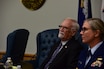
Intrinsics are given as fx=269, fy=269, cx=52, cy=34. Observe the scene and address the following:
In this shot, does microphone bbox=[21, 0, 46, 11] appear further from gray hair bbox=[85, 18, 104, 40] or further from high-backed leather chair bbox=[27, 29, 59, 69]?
gray hair bbox=[85, 18, 104, 40]

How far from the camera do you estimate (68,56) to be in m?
3.20

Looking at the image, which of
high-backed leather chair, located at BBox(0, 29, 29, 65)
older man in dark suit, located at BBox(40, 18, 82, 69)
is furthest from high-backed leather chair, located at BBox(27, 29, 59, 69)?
older man in dark suit, located at BBox(40, 18, 82, 69)

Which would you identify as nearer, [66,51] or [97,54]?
[97,54]

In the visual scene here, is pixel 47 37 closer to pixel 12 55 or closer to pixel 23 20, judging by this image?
pixel 12 55

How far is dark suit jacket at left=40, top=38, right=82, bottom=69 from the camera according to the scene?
3118 mm

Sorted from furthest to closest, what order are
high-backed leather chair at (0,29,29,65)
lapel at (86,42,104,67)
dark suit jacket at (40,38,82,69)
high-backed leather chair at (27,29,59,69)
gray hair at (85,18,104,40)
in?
high-backed leather chair at (27,29,59,69) → high-backed leather chair at (0,29,29,65) → dark suit jacket at (40,38,82,69) → gray hair at (85,18,104,40) → lapel at (86,42,104,67)

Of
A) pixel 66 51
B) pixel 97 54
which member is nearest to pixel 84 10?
pixel 66 51

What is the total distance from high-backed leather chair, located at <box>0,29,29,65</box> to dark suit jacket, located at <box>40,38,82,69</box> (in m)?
0.68

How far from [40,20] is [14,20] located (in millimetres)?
586

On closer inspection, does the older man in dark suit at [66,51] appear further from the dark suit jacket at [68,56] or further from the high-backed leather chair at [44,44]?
the high-backed leather chair at [44,44]

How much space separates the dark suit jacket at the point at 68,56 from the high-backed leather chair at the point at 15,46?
682mm

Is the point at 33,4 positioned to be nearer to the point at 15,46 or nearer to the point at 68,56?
the point at 15,46

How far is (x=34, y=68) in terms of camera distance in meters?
3.89

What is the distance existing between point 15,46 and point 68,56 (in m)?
0.88
